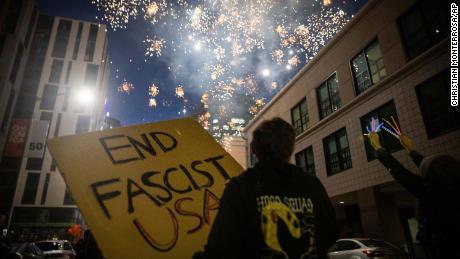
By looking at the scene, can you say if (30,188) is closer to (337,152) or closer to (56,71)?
(56,71)

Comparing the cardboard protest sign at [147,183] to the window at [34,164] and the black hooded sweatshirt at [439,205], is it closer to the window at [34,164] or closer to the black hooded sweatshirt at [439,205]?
the black hooded sweatshirt at [439,205]

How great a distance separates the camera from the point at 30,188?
145 ft

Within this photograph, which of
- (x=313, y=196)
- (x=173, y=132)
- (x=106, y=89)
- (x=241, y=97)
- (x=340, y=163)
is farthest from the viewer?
(x=241, y=97)

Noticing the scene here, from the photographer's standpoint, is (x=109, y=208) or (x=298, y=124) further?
(x=298, y=124)

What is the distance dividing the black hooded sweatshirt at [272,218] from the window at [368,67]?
1523 centimetres

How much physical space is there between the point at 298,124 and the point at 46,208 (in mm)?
41040

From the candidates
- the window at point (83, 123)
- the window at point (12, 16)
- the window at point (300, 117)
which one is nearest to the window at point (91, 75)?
the window at point (83, 123)

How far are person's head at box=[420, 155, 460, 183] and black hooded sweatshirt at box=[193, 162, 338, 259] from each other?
1.75 metres

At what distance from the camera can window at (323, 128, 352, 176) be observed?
56.2 feet

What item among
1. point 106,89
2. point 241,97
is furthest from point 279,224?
point 241,97

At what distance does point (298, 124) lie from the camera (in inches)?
877

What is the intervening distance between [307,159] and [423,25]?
10.9 m

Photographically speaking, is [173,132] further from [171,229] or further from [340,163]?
[340,163]

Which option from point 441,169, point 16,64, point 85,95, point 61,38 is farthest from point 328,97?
point 61,38
